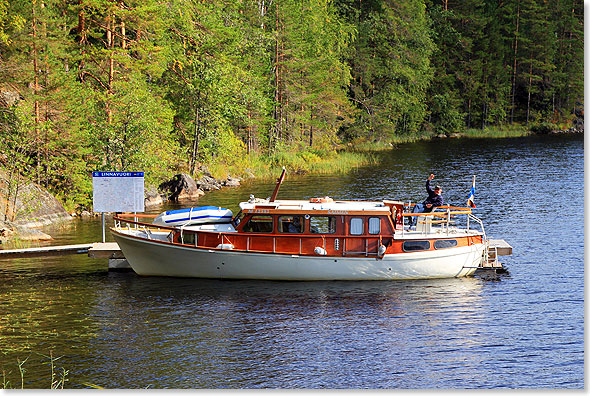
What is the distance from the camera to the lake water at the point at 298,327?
1852cm

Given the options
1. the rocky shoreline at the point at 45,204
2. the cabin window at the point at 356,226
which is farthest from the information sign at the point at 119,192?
the cabin window at the point at 356,226

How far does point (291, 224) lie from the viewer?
88.2ft

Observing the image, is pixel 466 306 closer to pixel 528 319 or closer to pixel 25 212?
pixel 528 319

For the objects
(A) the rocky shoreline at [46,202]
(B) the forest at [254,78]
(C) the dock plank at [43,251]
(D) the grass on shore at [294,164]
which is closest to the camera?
(C) the dock plank at [43,251]

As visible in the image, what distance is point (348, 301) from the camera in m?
25.1

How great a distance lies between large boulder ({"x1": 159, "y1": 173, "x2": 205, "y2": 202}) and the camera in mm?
47078

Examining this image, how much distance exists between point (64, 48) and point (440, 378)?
31.5m

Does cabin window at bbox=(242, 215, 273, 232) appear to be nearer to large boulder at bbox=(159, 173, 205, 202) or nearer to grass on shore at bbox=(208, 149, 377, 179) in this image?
large boulder at bbox=(159, 173, 205, 202)

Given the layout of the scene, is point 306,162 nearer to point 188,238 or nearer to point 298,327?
point 188,238

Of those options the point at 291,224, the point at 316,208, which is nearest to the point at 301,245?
the point at 291,224

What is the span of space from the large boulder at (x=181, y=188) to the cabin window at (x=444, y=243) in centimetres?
2270

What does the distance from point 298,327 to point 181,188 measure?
26554mm

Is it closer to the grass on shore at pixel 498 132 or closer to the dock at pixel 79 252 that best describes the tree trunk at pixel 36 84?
the dock at pixel 79 252

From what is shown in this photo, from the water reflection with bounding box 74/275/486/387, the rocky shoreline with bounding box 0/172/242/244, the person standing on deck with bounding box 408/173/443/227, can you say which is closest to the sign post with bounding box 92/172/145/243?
the water reflection with bounding box 74/275/486/387
